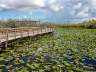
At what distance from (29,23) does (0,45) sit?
→ 132 feet

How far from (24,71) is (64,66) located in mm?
2835

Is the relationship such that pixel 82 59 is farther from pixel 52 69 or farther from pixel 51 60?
pixel 52 69

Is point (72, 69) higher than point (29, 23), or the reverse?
point (29, 23)

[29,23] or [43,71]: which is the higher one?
[29,23]

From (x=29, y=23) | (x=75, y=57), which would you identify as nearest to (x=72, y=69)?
(x=75, y=57)

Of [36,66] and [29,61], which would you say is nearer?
[36,66]

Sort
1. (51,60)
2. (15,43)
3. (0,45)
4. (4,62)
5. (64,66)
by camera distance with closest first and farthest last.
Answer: (64,66)
(4,62)
(51,60)
(0,45)
(15,43)

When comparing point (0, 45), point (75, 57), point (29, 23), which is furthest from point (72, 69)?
point (29, 23)

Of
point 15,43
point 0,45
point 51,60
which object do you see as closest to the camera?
point 51,60

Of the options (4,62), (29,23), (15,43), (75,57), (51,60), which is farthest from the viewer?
(29,23)

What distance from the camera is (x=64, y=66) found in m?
13.9

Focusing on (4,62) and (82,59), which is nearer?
(4,62)

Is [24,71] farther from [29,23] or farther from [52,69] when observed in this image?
[29,23]

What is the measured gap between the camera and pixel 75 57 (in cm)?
1719
